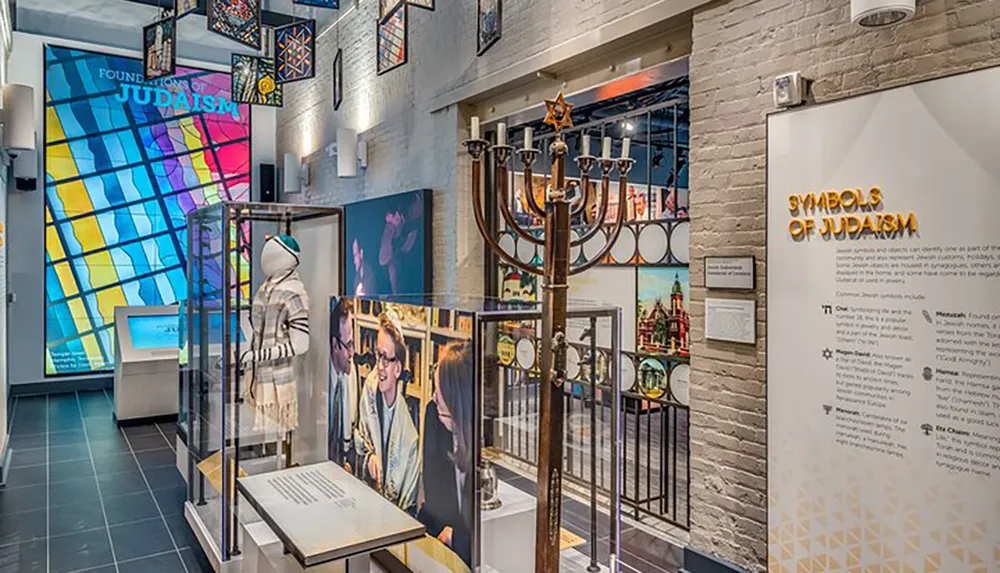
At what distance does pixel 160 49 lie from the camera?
589 cm

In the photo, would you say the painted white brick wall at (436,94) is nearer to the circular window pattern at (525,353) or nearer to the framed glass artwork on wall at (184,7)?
the framed glass artwork on wall at (184,7)

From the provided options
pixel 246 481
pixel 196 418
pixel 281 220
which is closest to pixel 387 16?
pixel 281 220

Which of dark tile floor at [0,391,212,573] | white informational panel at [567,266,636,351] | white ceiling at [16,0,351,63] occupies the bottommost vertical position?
dark tile floor at [0,391,212,573]

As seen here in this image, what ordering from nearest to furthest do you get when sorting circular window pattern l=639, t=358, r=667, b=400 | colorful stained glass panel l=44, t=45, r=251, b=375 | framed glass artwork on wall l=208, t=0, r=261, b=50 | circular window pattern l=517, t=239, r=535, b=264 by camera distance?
circular window pattern l=639, t=358, r=667, b=400
framed glass artwork on wall l=208, t=0, r=261, b=50
circular window pattern l=517, t=239, r=535, b=264
colorful stained glass panel l=44, t=45, r=251, b=375

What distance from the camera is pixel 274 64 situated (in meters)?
6.62

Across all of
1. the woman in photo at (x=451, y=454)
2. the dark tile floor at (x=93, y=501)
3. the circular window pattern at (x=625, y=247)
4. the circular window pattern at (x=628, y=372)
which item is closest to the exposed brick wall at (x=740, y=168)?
the circular window pattern at (x=628, y=372)

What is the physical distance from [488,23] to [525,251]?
1.84m

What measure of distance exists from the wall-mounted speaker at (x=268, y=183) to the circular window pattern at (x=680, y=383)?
788 centimetres

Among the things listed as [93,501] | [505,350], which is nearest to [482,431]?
[505,350]

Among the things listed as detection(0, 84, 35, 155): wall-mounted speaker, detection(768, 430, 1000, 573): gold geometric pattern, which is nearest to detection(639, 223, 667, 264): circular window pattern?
detection(768, 430, 1000, 573): gold geometric pattern

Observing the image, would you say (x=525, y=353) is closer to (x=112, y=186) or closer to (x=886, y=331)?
(x=886, y=331)

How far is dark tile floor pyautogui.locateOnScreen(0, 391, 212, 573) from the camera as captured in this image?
3857 mm

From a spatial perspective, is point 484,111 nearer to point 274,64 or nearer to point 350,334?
point 274,64

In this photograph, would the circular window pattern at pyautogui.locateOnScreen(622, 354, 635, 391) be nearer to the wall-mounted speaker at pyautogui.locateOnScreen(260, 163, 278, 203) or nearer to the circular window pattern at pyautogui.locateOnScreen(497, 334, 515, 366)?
the circular window pattern at pyautogui.locateOnScreen(497, 334, 515, 366)
